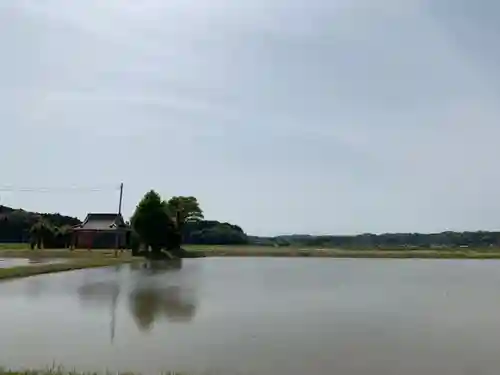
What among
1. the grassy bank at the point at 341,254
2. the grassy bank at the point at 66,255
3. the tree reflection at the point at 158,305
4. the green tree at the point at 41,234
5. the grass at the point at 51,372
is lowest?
the grass at the point at 51,372

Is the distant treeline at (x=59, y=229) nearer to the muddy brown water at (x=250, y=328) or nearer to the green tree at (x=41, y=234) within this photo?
the green tree at (x=41, y=234)

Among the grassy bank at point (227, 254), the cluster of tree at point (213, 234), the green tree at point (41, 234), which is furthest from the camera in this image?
the cluster of tree at point (213, 234)

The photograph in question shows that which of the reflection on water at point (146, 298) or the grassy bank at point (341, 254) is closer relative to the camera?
the reflection on water at point (146, 298)

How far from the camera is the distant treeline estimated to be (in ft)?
172

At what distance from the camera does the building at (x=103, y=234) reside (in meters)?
49.9

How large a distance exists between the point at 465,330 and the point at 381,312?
2422mm

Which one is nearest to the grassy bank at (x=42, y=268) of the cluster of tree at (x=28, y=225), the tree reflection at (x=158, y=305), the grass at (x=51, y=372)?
the tree reflection at (x=158, y=305)

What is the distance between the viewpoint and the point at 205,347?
9484mm

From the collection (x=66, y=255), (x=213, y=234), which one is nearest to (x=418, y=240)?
(x=213, y=234)

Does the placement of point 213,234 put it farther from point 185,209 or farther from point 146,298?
point 146,298

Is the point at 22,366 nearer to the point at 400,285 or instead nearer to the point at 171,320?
the point at 171,320

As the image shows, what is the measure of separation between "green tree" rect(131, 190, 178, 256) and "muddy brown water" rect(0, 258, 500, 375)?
2032 cm

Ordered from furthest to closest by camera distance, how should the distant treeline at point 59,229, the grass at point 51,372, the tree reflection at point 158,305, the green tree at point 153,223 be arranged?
1. the distant treeline at point 59,229
2. the green tree at point 153,223
3. the tree reflection at point 158,305
4. the grass at point 51,372

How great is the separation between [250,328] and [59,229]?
44.5 meters
